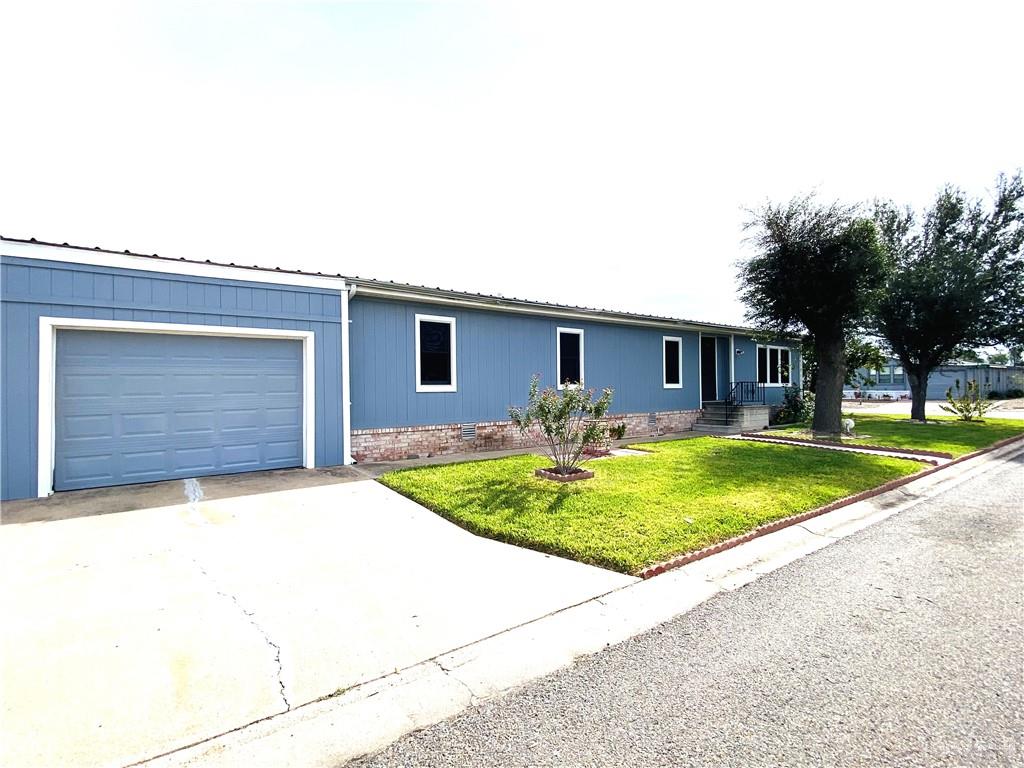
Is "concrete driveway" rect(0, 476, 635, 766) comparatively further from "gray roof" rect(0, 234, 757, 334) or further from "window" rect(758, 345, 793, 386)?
"window" rect(758, 345, 793, 386)

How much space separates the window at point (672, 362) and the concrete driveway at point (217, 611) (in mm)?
11092

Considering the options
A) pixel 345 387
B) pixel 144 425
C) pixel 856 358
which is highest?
pixel 856 358

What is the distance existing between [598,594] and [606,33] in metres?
7.69

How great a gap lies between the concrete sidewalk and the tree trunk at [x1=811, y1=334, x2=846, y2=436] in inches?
441

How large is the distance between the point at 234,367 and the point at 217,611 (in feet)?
17.5

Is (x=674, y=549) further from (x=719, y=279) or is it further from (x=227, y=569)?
(x=719, y=279)

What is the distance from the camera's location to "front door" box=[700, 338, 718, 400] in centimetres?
1625

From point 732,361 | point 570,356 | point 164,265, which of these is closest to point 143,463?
point 164,265

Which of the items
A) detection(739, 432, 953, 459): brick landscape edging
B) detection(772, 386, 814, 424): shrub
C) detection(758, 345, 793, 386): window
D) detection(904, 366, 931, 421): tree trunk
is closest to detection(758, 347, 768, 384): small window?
detection(758, 345, 793, 386): window

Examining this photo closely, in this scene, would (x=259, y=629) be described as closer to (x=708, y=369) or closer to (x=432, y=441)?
(x=432, y=441)

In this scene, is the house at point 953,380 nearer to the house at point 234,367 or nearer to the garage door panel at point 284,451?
the house at point 234,367

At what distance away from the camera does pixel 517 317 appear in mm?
11438

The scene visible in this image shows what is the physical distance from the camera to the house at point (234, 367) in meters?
6.21

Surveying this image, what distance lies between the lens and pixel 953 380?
39.1m
